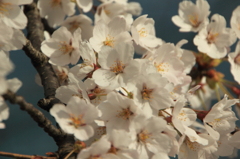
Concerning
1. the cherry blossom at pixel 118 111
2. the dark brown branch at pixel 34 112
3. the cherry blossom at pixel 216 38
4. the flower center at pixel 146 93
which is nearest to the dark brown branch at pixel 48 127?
the dark brown branch at pixel 34 112

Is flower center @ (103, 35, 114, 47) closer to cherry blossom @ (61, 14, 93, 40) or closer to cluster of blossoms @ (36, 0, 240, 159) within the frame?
cluster of blossoms @ (36, 0, 240, 159)

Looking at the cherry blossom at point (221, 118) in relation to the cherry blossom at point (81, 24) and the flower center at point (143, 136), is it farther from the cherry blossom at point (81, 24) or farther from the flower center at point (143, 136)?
the cherry blossom at point (81, 24)

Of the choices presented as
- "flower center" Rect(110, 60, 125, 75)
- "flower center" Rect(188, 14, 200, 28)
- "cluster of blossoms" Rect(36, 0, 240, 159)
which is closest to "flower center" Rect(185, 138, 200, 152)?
"cluster of blossoms" Rect(36, 0, 240, 159)

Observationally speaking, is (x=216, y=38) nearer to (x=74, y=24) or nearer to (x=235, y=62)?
(x=235, y=62)

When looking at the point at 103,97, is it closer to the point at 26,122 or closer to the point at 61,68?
the point at 61,68

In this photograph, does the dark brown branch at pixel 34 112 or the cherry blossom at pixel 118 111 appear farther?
the cherry blossom at pixel 118 111

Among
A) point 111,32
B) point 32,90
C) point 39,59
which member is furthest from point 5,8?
point 32,90

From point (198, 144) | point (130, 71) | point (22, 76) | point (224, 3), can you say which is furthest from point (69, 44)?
point (224, 3)
